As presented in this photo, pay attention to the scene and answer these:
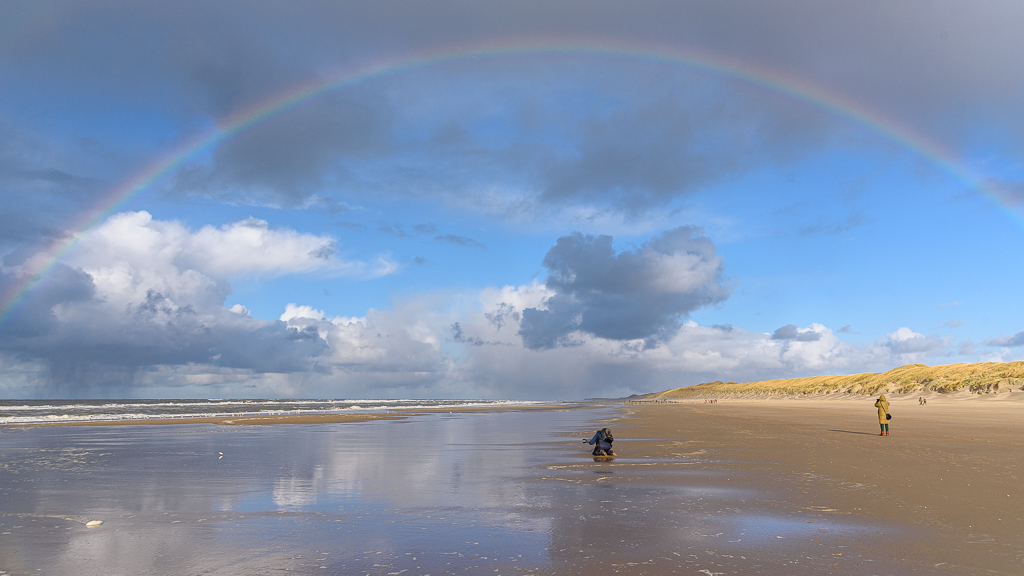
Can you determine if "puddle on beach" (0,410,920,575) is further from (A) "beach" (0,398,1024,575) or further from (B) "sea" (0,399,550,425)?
(B) "sea" (0,399,550,425)

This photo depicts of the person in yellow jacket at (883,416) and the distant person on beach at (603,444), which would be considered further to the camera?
the person in yellow jacket at (883,416)

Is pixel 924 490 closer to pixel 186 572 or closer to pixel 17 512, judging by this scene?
pixel 186 572

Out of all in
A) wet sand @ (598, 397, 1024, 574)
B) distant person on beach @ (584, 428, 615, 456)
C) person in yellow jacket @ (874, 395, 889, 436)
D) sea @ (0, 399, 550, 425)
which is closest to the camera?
wet sand @ (598, 397, 1024, 574)

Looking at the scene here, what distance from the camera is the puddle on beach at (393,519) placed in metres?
7.73

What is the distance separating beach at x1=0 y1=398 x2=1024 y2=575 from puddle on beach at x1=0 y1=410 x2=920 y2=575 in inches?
2.1

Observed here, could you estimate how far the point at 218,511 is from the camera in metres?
11.2

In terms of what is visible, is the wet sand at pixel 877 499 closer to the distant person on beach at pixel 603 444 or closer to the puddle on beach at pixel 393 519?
the puddle on beach at pixel 393 519

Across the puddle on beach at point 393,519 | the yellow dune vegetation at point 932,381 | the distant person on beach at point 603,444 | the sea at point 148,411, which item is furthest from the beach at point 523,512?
the yellow dune vegetation at point 932,381

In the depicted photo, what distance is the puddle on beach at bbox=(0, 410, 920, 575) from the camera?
25.4 ft

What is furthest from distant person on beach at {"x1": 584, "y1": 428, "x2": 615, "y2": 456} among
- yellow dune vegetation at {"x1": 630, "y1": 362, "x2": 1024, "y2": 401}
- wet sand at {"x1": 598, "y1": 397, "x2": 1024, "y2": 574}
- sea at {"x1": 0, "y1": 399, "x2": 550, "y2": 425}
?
yellow dune vegetation at {"x1": 630, "y1": 362, "x2": 1024, "y2": 401}

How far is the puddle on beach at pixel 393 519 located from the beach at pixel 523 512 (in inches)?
2.1

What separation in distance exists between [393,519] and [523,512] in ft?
7.99

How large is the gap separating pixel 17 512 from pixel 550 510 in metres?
10.5

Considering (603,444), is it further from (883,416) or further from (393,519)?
(883,416)
